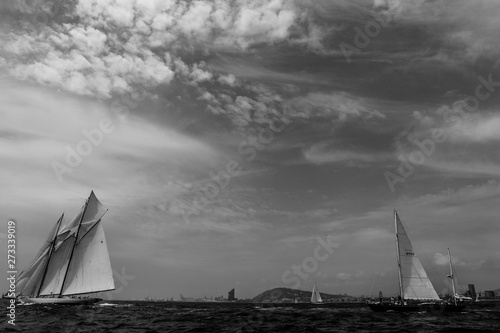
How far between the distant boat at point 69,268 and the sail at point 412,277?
73057mm

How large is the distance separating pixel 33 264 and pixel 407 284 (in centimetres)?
9404

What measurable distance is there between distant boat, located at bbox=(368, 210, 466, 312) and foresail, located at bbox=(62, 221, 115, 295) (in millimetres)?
68352

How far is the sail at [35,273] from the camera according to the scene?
9606 centimetres

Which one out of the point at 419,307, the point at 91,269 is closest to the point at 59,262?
the point at 91,269

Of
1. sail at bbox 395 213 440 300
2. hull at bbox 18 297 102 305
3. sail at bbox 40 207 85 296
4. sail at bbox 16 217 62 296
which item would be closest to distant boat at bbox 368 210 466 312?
sail at bbox 395 213 440 300

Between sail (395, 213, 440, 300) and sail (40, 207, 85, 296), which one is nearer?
sail (395, 213, 440, 300)

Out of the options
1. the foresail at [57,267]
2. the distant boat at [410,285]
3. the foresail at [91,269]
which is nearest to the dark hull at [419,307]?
the distant boat at [410,285]

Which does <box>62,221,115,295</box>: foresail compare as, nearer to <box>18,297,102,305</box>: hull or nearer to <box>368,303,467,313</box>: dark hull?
<box>18,297,102,305</box>: hull

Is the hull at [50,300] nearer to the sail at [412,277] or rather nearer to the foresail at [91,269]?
the foresail at [91,269]

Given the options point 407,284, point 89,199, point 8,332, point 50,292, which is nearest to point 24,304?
point 50,292

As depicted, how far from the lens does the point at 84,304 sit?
10631 cm

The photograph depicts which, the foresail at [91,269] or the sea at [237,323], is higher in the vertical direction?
the foresail at [91,269]

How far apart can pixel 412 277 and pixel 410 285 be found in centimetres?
186

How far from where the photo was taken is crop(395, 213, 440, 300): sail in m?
84.3
